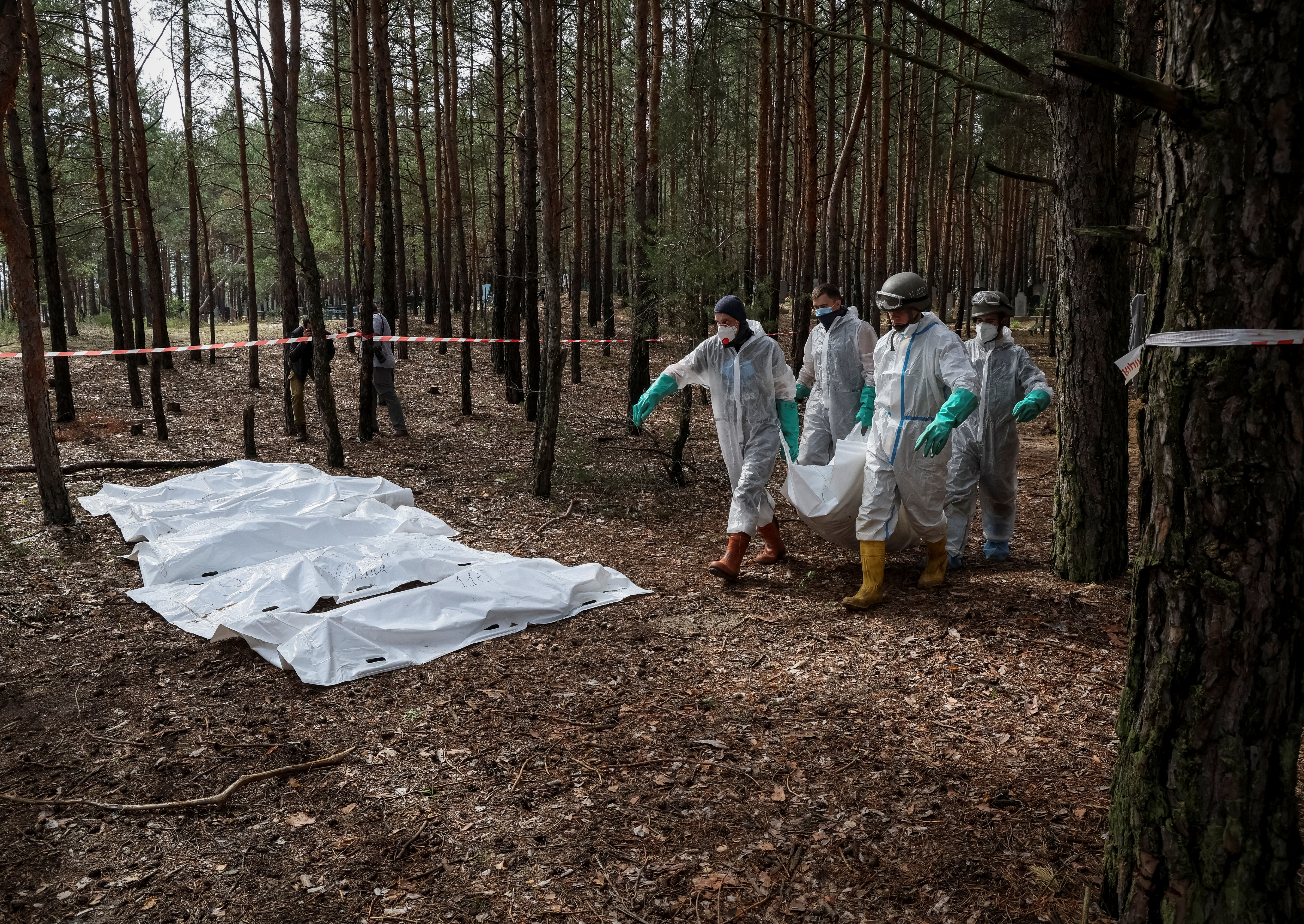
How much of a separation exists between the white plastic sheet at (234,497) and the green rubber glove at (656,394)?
2.44m

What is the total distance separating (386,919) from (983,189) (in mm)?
36252

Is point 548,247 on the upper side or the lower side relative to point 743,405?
upper

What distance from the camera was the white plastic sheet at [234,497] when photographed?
21.1 feet

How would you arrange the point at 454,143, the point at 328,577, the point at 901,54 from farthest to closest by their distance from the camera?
the point at 454,143, the point at 328,577, the point at 901,54

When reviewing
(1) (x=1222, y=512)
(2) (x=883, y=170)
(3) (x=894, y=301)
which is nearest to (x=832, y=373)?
(3) (x=894, y=301)

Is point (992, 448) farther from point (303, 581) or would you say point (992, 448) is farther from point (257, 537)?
point (257, 537)

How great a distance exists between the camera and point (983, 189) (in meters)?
33.9

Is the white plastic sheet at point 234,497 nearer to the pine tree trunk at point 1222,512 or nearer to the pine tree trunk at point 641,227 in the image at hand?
the pine tree trunk at point 641,227

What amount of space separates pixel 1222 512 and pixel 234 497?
683 cm

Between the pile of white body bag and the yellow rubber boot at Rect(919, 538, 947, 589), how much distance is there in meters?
1.79

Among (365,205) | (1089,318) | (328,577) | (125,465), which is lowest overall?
(328,577)

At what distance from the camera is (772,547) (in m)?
6.19

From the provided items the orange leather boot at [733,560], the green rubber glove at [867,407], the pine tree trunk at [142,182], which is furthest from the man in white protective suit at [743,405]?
the pine tree trunk at [142,182]

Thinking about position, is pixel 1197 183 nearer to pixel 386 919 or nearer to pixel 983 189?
pixel 386 919
